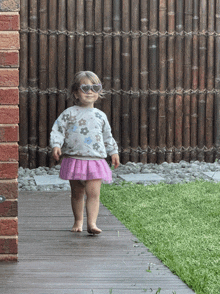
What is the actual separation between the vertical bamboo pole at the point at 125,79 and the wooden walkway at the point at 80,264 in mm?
2931

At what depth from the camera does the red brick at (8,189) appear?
3.14 meters

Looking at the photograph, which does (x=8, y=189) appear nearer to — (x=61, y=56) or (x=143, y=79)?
(x=61, y=56)

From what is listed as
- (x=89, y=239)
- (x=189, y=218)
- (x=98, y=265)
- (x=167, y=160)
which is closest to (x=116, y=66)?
(x=167, y=160)

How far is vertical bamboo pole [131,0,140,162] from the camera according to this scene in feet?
23.9

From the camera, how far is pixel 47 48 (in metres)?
7.14

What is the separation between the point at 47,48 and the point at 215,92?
2.38 metres

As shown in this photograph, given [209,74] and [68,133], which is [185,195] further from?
[209,74]

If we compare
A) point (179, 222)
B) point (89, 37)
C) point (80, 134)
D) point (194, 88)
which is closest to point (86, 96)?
point (80, 134)

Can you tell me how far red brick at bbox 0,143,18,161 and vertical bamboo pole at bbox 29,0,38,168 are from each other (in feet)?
13.1

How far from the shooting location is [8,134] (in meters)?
3.11

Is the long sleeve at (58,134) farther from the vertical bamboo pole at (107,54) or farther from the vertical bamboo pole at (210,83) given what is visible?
the vertical bamboo pole at (210,83)

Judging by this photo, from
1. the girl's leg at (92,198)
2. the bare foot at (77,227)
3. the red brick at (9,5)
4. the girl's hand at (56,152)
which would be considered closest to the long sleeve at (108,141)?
the girl's leg at (92,198)

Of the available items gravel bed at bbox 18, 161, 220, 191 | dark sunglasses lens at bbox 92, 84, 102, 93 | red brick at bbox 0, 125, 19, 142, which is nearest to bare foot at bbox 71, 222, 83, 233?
dark sunglasses lens at bbox 92, 84, 102, 93

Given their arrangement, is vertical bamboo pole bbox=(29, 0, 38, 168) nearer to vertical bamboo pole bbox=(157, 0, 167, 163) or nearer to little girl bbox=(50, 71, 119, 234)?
vertical bamboo pole bbox=(157, 0, 167, 163)
